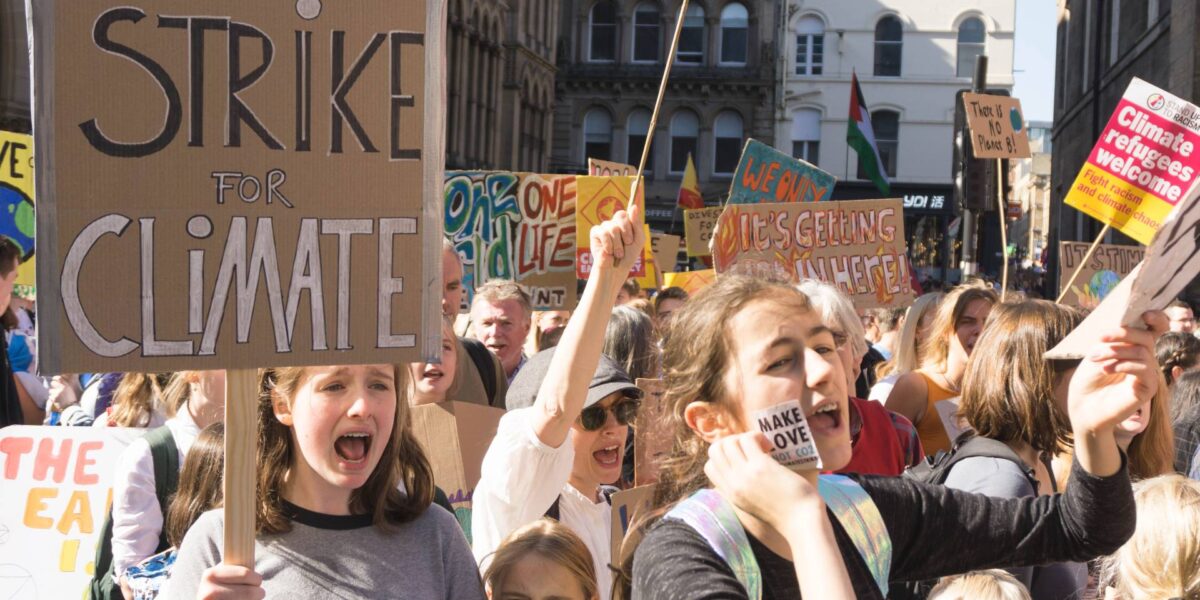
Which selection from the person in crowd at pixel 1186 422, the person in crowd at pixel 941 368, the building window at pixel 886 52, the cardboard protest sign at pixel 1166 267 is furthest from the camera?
the building window at pixel 886 52

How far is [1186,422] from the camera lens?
606 centimetres

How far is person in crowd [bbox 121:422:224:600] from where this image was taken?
3682 mm

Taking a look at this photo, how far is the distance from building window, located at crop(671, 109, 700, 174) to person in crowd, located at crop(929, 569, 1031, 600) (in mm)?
44409

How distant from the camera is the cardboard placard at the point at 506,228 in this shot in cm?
960

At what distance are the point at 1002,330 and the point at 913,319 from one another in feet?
11.1

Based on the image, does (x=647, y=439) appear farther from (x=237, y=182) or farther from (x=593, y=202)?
(x=593, y=202)

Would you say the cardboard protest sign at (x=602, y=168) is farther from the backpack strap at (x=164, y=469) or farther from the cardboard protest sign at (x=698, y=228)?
Result: the backpack strap at (x=164, y=469)

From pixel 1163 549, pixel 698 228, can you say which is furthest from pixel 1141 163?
pixel 698 228

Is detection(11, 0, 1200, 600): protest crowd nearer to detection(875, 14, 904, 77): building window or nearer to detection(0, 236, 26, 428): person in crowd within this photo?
detection(0, 236, 26, 428): person in crowd

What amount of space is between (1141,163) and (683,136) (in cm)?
3967

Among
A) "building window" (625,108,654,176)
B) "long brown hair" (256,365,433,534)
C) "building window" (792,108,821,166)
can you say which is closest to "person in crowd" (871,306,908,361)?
"long brown hair" (256,365,433,534)

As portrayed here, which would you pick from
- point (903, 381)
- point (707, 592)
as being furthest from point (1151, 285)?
point (903, 381)

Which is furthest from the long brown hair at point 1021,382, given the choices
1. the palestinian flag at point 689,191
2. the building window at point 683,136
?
the building window at point 683,136

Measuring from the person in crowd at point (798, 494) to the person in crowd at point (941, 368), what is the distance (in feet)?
9.33
